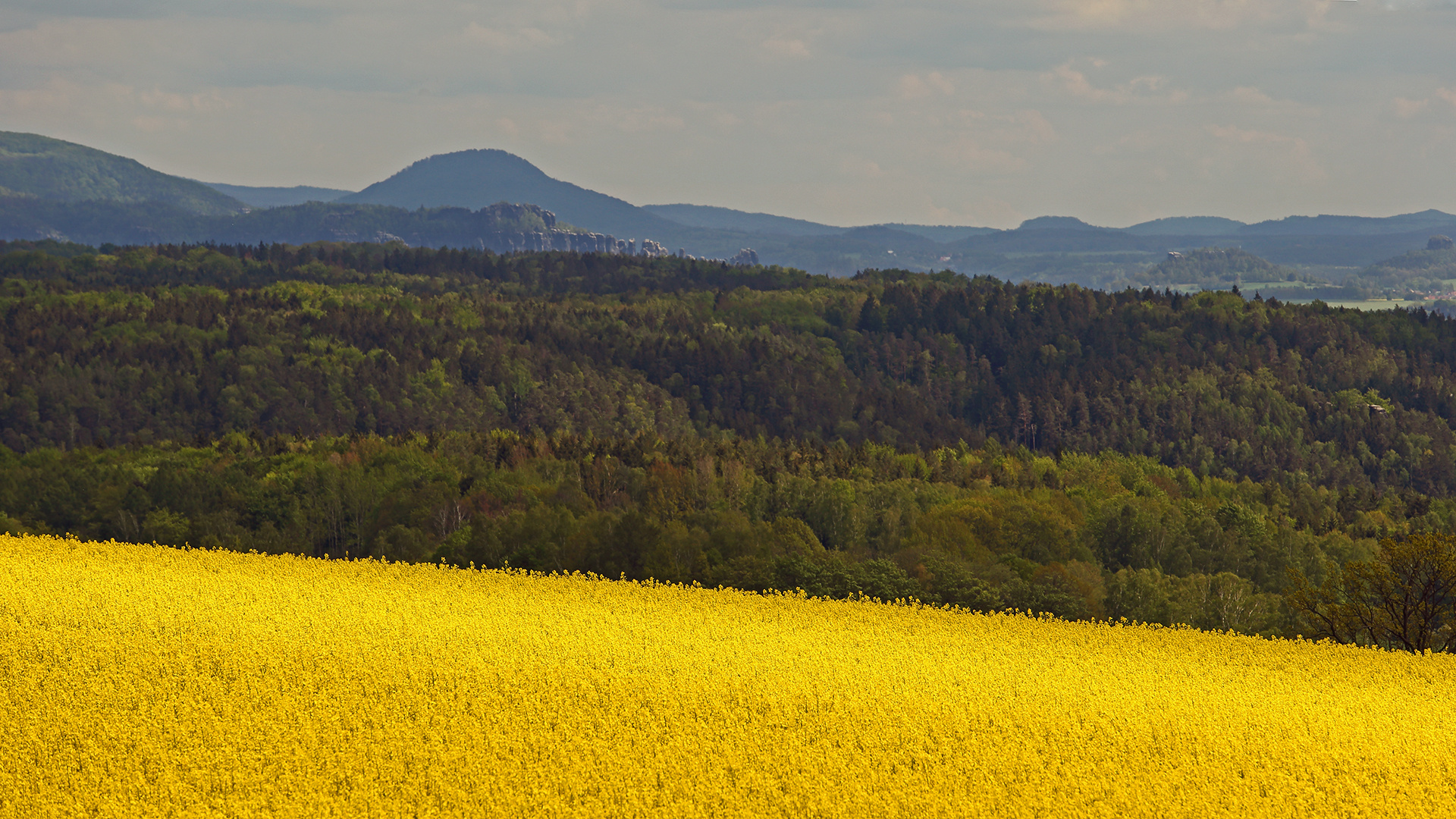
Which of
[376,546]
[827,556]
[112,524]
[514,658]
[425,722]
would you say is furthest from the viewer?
[112,524]

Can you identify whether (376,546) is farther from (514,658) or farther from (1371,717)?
(1371,717)

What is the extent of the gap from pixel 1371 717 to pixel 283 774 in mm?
45902

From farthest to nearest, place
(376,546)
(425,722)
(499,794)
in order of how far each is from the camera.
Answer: (376,546)
(425,722)
(499,794)

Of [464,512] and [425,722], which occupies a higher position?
[425,722]

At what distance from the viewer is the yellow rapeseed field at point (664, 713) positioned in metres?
52.1

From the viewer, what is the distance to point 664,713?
60.0 m

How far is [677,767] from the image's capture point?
5403 cm

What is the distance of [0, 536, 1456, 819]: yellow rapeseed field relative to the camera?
171 ft

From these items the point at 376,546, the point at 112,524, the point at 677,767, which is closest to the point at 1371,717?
the point at 677,767

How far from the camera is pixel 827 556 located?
106750mm

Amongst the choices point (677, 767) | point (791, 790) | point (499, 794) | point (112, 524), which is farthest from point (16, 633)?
point (112, 524)

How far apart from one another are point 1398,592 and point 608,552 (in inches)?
2159

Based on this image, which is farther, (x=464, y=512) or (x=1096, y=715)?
(x=464, y=512)

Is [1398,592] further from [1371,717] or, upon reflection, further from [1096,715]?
[1096,715]
